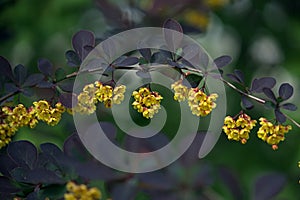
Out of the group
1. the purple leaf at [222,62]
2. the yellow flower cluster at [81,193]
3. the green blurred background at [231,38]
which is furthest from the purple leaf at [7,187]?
the green blurred background at [231,38]

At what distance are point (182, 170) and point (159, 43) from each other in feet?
0.61

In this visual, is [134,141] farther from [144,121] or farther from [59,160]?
[144,121]

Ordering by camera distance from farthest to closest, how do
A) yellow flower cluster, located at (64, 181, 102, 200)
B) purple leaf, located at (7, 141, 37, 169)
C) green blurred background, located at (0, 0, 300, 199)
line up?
green blurred background, located at (0, 0, 300, 199), purple leaf, located at (7, 141, 37, 169), yellow flower cluster, located at (64, 181, 102, 200)

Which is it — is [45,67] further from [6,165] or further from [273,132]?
[273,132]

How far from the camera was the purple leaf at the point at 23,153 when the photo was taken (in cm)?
79

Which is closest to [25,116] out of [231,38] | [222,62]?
[222,62]

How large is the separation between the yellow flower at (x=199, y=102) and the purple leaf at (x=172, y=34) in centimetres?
7

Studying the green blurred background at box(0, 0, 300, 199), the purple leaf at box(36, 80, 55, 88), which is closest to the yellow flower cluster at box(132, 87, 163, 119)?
the purple leaf at box(36, 80, 55, 88)

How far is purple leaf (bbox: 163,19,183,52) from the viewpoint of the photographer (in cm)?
81

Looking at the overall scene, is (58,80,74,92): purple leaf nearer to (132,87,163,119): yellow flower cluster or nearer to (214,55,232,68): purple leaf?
(132,87,163,119): yellow flower cluster

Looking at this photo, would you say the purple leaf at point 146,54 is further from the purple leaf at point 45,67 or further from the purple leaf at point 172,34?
the purple leaf at point 45,67

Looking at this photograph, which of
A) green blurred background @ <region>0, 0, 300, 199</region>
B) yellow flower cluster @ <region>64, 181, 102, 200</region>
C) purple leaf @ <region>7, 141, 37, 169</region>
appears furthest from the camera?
green blurred background @ <region>0, 0, 300, 199</region>

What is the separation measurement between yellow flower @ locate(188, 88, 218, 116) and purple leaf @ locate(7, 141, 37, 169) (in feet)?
0.76

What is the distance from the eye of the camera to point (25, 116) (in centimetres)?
80
